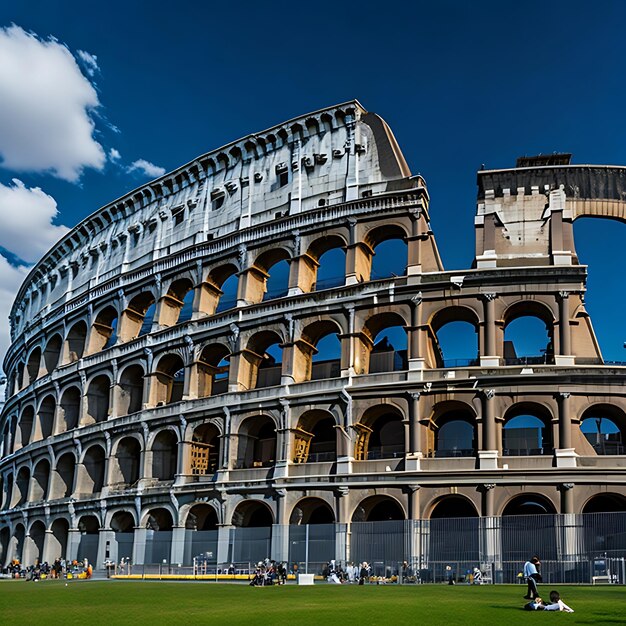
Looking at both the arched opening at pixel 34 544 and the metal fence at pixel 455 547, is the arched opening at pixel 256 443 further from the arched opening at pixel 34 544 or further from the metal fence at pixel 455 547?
the arched opening at pixel 34 544

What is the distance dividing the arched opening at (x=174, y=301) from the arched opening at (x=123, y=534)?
11248 millimetres

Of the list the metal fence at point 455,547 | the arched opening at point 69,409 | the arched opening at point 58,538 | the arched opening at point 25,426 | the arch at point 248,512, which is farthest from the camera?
the arched opening at point 25,426

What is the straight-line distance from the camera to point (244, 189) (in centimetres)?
4806

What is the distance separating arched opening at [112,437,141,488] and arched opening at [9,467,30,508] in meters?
12.9

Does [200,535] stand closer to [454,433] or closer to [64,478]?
[454,433]

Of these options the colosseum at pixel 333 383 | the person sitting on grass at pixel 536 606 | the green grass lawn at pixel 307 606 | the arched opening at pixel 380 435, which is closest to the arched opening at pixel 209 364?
the colosseum at pixel 333 383

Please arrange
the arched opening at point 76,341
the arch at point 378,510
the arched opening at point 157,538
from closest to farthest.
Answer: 1. the arch at point 378,510
2. the arched opening at point 157,538
3. the arched opening at point 76,341

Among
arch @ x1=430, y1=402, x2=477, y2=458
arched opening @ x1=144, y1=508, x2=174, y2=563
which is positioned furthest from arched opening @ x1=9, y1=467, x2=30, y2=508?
arch @ x1=430, y1=402, x2=477, y2=458

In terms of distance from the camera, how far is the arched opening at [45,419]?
5769cm

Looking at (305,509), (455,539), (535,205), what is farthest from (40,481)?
(535,205)

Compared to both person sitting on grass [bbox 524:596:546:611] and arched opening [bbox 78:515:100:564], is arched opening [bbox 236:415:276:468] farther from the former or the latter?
person sitting on grass [bbox 524:596:546:611]

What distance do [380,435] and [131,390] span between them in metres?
16.7

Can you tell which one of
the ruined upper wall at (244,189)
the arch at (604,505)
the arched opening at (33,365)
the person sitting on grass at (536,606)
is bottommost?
the person sitting on grass at (536,606)

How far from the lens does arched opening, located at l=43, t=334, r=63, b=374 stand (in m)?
60.0
